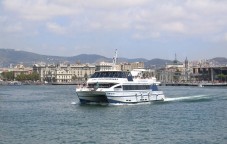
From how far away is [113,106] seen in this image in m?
50.0

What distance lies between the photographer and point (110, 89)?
5012 cm

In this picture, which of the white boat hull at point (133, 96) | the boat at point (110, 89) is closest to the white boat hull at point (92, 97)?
the boat at point (110, 89)

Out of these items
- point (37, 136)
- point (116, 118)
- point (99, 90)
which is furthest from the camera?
point (99, 90)

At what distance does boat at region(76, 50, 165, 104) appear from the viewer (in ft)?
166

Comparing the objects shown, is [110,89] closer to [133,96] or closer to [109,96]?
[109,96]

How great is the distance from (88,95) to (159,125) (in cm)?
1679

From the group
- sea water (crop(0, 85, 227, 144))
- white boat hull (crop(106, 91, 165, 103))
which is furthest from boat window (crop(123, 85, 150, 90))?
sea water (crop(0, 85, 227, 144))

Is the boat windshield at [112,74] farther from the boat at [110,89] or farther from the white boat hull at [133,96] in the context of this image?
the white boat hull at [133,96]

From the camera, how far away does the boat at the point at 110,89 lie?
50500 mm

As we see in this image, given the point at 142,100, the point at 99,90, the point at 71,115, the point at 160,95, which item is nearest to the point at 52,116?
the point at 71,115

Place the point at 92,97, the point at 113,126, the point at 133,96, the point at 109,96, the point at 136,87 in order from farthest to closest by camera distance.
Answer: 1. the point at 136,87
2. the point at 133,96
3. the point at 92,97
4. the point at 109,96
5. the point at 113,126

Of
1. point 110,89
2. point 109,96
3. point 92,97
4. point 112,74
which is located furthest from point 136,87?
point 92,97

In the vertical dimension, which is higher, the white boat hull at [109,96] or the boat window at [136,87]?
the boat window at [136,87]

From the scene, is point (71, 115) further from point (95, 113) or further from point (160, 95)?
point (160, 95)
